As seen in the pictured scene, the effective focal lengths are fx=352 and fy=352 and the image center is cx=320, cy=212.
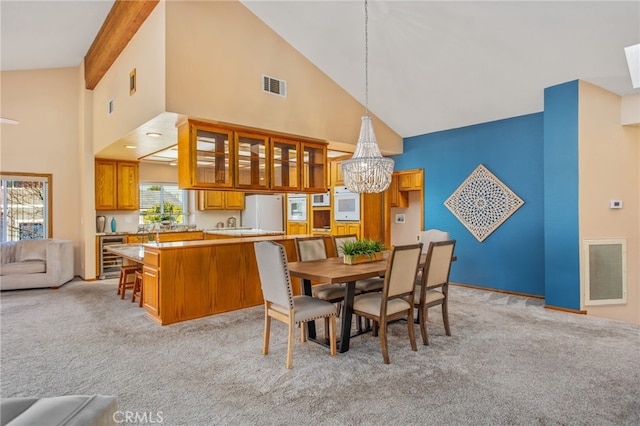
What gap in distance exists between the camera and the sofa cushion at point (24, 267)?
5.35 metres

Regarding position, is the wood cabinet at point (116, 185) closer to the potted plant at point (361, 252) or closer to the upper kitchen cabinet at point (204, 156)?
the upper kitchen cabinet at point (204, 156)

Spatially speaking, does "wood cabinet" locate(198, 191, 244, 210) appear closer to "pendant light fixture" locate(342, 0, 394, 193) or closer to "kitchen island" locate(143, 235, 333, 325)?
"kitchen island" locate(143, 235, 333, 325)

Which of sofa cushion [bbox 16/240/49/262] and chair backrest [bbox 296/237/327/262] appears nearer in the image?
chair backrest [bbox 296/237/327/262]

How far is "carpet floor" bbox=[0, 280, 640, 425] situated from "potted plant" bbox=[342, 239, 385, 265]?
75cm

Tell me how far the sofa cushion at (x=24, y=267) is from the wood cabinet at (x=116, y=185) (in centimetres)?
129

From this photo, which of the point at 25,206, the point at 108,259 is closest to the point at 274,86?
the point at 108,259

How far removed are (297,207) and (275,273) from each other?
4485 mm

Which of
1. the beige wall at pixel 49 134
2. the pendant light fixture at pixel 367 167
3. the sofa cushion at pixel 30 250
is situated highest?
the beige wall at pixel 49 134

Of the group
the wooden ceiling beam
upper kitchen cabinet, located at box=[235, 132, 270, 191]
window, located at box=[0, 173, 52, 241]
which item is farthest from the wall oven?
window, located at box=[0, 173, 52, 241]

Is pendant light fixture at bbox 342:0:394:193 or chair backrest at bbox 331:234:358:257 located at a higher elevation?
pendant light fixture at bbox 342:0:394:193

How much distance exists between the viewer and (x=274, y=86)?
470 centimetres

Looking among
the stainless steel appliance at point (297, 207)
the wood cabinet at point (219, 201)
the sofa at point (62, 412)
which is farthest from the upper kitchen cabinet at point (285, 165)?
the sofa at point (62, 412)

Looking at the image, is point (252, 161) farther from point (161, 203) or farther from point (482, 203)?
point (161, 203)

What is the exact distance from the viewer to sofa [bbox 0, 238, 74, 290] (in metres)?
5.39
